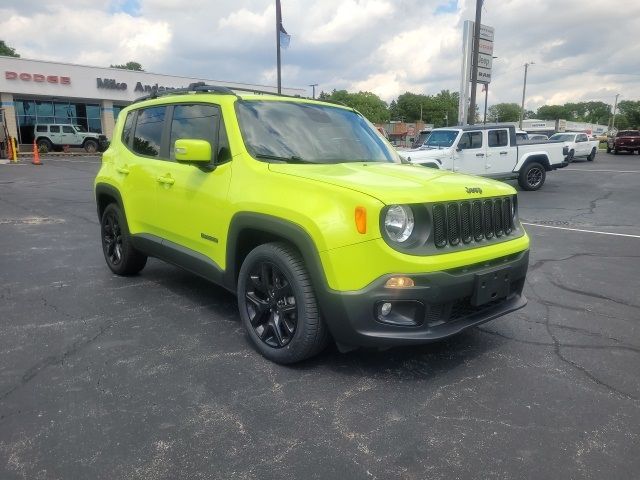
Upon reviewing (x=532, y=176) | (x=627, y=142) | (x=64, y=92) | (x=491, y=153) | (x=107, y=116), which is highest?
(x=64, y=92)

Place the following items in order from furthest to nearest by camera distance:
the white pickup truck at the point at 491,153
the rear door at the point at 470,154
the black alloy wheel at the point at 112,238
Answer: the rear door at the point at 470,154 < the white pickup truck at the point at 491,153 < the black alloy wheel at the point at 112,238

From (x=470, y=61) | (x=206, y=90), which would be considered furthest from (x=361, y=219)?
(x=470, y=61)

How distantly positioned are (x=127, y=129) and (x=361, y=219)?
11.2ft

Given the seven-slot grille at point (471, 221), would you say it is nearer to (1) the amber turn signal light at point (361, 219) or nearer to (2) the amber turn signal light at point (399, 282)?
(2) the amber turn signal light at point (399, 282)

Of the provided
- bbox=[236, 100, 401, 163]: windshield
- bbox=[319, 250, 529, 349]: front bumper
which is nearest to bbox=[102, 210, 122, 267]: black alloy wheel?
bbox=[236, 100, 401, 163]: windshield

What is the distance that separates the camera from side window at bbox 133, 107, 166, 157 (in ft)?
15.1

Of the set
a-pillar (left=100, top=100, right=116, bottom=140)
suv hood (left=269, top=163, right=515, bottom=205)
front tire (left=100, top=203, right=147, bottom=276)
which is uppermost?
a-pillar (left=100, top=100, right=116, bottom=140)

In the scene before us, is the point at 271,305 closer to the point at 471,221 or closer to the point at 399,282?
the point at 399,282

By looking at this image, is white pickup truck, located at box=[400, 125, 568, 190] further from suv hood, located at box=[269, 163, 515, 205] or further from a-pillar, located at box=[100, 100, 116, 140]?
a-pillar, located at box=[100, 100, 116, 140]

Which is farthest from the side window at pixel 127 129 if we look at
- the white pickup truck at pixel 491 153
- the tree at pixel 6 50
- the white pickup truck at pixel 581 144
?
the tree at pixel 6 50

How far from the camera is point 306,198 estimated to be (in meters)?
3.05

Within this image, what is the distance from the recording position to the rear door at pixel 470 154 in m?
13.6

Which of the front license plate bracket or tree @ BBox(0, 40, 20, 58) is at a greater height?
tree @ BBox(0, 40, 20, 58)

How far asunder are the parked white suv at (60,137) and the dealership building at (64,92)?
8.33 feet
